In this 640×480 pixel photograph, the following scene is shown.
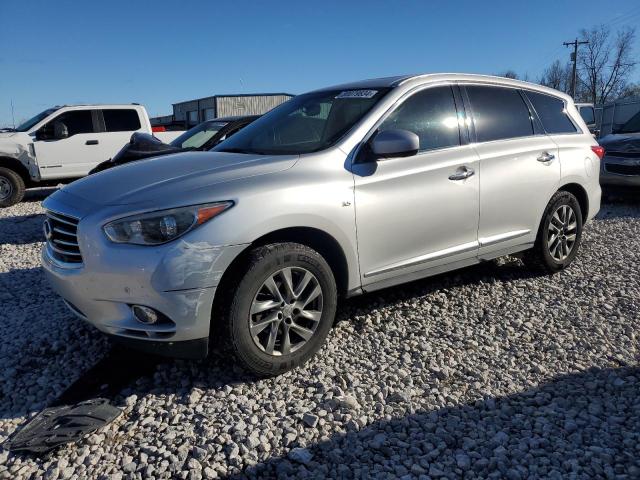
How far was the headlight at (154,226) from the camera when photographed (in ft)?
9.07

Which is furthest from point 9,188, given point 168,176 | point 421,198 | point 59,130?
point 421,198

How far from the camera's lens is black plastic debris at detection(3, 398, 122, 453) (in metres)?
2.58

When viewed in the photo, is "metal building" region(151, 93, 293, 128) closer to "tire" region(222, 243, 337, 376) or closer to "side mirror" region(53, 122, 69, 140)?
"side mirror" region(53, 122, 69, 140)

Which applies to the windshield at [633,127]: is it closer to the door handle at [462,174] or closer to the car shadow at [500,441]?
the door handle at [462,174]

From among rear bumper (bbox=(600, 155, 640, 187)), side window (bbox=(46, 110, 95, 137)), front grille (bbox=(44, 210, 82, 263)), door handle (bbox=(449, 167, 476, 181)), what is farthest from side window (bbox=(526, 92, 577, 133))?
side window (bbox=(46, 110, 95, 137))

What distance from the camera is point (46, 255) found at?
3.34 m

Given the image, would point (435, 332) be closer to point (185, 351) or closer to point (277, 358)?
point (277, 358)

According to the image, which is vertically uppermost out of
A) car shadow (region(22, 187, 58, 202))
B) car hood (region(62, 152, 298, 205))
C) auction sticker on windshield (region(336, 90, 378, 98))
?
auction sticker on windshield (region(336, 90, 378, 98))

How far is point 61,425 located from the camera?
107 inches

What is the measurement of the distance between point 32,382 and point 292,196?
198 centimetres

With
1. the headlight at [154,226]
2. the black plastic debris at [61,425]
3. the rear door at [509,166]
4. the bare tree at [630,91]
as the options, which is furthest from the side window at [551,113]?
the bare tree at [630,91]

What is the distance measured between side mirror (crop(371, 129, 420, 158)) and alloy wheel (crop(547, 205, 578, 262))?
2115mm

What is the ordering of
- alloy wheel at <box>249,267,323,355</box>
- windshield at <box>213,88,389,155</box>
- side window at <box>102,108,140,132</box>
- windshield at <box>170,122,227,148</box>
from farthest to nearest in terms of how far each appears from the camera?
side window at <box>102,108,140,132</box>, windshield at <box>170,122,227,148</box>, windshield at <box>213,88,389,155</box>, alloy wheel at <box>249,267,323,355</box>

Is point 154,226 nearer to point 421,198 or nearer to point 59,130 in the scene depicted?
Answer: point 421,198
